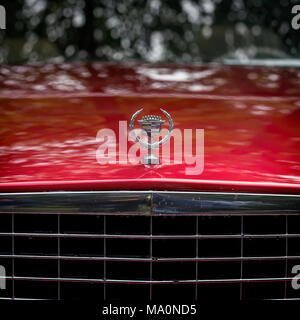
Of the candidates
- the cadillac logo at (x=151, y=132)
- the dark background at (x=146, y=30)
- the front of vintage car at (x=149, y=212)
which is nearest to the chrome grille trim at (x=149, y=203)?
the front of vintage car at (x=149, y=212)

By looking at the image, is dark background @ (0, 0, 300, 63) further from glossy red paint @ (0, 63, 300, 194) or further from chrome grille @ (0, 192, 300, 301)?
chrome grille @ (0, 192, 300, 301)

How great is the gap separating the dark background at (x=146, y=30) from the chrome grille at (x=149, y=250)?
156 cm

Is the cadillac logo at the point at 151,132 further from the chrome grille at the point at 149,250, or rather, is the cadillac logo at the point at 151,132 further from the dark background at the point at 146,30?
the dark background at the point at 146,30

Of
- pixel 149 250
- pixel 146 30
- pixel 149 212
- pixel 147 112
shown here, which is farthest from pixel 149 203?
pixel 146 30

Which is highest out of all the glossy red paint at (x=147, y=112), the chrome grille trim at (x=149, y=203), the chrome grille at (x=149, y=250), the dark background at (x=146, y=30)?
the dark background at (x=146, y=30)

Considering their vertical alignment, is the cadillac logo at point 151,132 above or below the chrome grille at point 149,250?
above

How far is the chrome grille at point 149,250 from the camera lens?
5.82 feet

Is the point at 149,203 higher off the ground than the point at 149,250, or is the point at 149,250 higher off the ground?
the point at 149,203

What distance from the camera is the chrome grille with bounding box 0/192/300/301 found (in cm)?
177

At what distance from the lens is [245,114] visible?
7.34 feet

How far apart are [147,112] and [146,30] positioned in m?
1.15

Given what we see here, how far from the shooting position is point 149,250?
181 cm

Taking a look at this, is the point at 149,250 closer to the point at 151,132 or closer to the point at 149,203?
the point at 149,203

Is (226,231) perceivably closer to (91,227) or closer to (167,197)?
(167,197)
